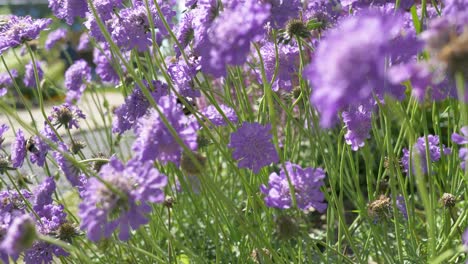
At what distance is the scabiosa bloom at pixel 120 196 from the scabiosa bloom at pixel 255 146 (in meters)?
0.26

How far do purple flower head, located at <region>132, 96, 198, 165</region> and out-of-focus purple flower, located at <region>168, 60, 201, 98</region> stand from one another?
0.44 m

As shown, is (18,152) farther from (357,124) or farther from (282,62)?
(357,124)

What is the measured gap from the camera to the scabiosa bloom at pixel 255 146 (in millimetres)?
1280

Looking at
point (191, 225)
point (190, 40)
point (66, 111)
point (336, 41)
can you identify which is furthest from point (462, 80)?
point (191, 225)

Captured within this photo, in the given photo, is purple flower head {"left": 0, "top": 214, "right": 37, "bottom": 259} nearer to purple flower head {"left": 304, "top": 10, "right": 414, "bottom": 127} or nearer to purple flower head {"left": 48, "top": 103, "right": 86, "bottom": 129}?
purple flower head {"left": 304, "top": 10, "right": 414, "bottom": 127}

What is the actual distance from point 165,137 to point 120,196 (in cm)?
14

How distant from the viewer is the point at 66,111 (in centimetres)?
201

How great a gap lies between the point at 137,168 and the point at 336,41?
0.50 m

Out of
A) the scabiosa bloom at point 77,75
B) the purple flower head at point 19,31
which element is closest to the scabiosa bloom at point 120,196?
the purple flower head at point 19,31

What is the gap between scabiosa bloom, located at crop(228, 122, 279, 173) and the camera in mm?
1280

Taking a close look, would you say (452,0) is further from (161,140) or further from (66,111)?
(66,111)

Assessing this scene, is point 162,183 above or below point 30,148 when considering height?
above

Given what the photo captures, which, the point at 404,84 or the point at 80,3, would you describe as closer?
the point at 404,84

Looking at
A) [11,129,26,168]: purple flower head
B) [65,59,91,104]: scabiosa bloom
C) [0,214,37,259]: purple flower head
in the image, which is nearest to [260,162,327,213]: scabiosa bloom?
[0,214,37,259]: purple flower head
